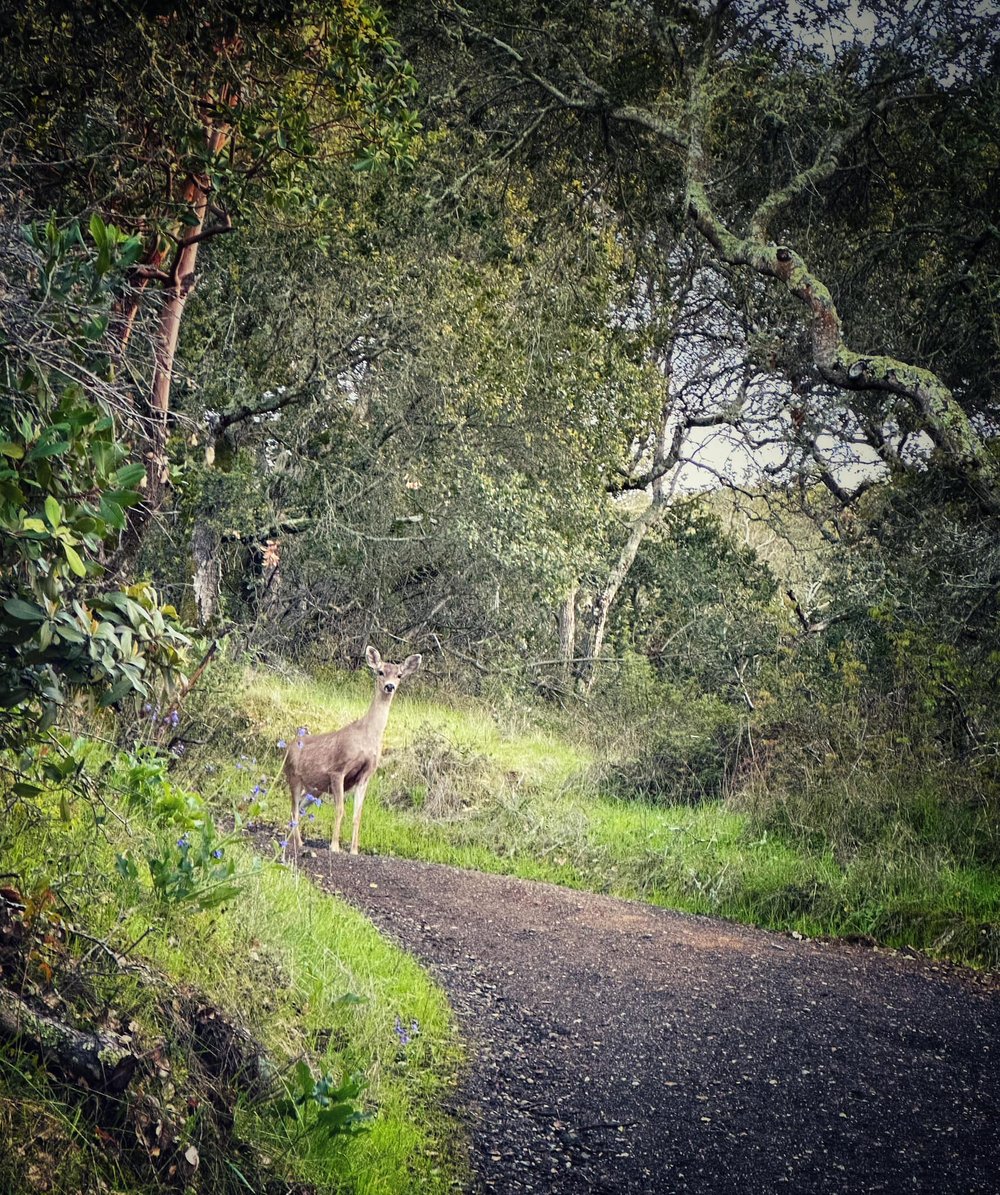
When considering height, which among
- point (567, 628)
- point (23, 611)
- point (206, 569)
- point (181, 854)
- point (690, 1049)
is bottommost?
point (690, 1049)

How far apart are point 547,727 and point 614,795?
4.37m

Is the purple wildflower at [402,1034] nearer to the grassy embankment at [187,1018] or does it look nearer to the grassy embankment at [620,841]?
the grassy embankment at [187,1018]

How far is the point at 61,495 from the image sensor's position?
3422 millimetres

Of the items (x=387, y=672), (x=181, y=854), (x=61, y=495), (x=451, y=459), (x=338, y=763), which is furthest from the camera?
(x=451, y=459)

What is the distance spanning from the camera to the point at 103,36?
6.67 metres

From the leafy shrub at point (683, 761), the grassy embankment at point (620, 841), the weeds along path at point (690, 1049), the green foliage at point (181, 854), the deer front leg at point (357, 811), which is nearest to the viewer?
the green foliage at point (181, 854)

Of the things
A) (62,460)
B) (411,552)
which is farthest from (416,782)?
(62,460)

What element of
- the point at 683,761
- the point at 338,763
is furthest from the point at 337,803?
the point at 683,761

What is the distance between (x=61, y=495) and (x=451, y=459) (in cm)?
1197

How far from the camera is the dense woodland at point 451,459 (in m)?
3.88

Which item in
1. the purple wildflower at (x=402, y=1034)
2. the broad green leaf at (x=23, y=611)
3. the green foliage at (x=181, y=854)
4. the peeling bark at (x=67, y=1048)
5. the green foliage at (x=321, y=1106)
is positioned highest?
the broad green leaf at (x=23, y=611)

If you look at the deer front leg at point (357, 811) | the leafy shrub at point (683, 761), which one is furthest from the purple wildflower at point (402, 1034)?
the leafy shrub at point (683, 761)

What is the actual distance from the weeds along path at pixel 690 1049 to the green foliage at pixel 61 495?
2.54 metres

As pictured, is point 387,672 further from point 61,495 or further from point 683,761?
point 61,495
